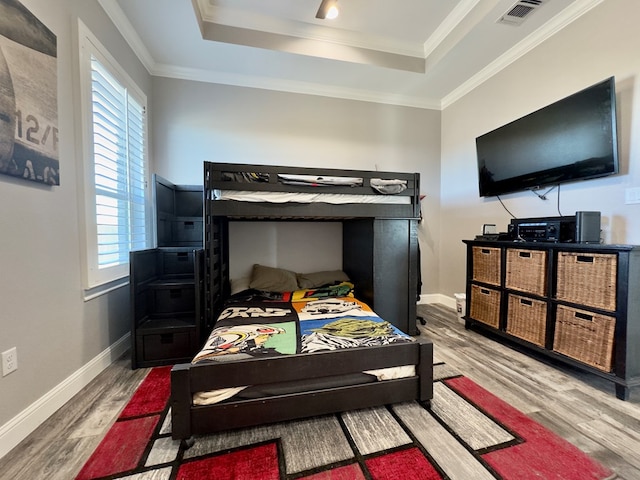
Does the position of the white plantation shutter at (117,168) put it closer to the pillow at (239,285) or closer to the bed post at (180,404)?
the pillow at (239,285)

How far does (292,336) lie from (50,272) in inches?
55.5

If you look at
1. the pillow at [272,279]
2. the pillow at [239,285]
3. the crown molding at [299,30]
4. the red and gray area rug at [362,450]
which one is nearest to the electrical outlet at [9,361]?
the red and gray area rug at [362,450]

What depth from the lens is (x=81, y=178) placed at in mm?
1718

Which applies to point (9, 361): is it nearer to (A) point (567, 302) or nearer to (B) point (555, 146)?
(A) point (567, 302)

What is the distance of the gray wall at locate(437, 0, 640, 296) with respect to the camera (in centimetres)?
184

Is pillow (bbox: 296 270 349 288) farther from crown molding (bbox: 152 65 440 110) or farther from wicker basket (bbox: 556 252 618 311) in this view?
crown molding (bbox: 152 65 440 110)

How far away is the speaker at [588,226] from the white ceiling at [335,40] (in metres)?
1.63

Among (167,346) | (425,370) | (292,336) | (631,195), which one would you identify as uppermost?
(631,195)

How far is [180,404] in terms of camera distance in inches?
48.4

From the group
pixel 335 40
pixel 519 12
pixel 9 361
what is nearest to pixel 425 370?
pixel 9 361

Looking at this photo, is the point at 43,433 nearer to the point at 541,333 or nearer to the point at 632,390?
the point at 541,333

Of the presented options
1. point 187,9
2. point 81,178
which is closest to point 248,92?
point 187,9

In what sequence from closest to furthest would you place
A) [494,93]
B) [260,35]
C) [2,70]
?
[2,70], [260,35], [494,93]

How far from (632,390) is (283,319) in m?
2.31
